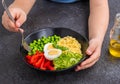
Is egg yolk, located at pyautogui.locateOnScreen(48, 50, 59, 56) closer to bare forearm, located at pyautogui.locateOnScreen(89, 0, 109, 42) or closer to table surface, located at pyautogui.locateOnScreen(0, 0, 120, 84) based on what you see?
table surface, located at pyautogui.locateOnScreen(0, 0, 120, 84)

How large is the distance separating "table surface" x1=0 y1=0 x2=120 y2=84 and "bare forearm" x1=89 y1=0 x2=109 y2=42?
35 millimetres

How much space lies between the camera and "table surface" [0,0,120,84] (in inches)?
34.1

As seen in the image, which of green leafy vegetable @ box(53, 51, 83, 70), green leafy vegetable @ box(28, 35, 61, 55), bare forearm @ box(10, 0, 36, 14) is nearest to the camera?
green leafy vegetable @ box(53, 51, 83, 70)

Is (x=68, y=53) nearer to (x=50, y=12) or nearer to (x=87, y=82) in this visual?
(x=87, y=82)

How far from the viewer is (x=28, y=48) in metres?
0.92

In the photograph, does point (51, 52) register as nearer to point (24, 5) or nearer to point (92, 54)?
point (92, 54)

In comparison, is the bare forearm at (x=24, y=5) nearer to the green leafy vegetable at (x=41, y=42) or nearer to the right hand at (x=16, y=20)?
the right hand at (x=16, y=20)

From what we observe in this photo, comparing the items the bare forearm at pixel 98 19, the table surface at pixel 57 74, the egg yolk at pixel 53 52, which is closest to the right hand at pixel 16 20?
the table surface at pixel 57 74

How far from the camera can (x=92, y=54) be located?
895mm

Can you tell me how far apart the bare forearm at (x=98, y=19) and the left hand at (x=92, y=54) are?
0.06 metres

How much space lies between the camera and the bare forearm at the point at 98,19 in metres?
1.00

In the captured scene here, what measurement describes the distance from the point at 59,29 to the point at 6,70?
0.26 metres

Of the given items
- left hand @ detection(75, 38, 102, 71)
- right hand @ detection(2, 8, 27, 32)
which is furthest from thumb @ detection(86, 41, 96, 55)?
right hand @ detection(2, 8, 27, 32)

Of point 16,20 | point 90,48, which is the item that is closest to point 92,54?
point 90,48
